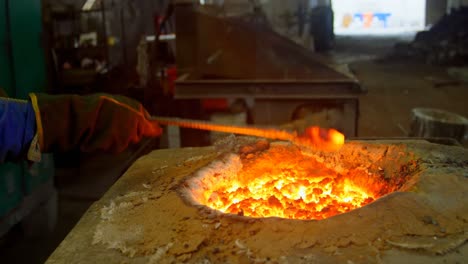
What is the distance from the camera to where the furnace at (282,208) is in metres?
1.57

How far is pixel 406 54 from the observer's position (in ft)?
44.8

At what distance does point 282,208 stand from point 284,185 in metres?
0.34

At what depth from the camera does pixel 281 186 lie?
2.45 metres

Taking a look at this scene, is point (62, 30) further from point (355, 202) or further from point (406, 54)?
point (406, 54)

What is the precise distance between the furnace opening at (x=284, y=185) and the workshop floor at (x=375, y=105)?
219 centimetres

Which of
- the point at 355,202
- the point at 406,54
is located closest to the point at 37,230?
the point at 355,202

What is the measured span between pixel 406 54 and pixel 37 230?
1214 centimetres

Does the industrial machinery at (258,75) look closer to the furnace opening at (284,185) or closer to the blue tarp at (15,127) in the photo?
the furnace opening at (284,185)

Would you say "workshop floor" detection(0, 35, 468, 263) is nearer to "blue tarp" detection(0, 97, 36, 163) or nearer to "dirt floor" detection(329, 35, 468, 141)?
"dirt floor" detection(329, 35, 468, 141)

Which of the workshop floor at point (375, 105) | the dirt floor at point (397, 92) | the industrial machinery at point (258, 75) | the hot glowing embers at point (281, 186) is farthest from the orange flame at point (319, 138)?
the dirt floor at point (397, 92)

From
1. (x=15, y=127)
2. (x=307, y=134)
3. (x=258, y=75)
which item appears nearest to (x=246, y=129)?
(x=307, y=134)

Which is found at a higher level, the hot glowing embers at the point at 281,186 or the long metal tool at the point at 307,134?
the long metal tool at the point at 307,134

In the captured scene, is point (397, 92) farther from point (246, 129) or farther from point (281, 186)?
point (246, 129)

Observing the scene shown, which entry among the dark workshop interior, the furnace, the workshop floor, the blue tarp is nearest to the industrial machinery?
the dark workshop interior
